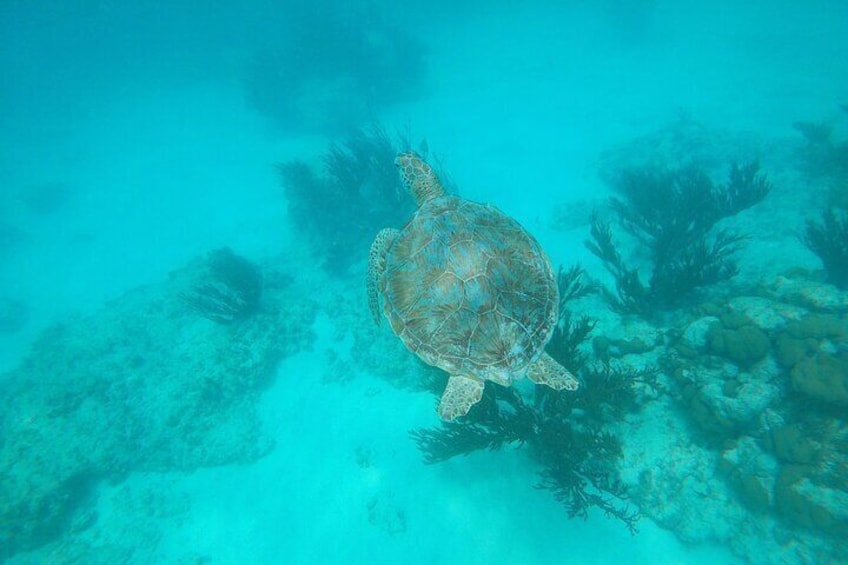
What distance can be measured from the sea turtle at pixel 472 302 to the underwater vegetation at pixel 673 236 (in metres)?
3.33

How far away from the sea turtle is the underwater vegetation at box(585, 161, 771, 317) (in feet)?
10.9

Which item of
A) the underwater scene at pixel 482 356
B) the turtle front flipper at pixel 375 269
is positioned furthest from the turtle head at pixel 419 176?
the turtle front flipper at pixel 375 269

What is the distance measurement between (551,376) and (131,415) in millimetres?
10092

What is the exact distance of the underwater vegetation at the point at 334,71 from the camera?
24469 millimetres

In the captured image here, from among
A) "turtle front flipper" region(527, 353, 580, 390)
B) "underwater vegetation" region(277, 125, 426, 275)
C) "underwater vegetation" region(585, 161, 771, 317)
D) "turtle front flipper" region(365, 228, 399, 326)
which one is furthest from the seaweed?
"underwater vegetation" region(277, 125, 426, 275)

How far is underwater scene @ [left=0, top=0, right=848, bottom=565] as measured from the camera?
13.5 ft

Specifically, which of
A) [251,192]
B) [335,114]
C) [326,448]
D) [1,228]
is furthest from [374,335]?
[1,228]

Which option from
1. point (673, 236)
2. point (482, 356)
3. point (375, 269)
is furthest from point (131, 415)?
point (673, 236)

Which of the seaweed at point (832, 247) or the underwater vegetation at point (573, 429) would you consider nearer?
the underwater vegetation at point (573, 429)

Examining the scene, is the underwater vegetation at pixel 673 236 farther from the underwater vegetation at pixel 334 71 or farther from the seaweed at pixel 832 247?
the underwater vegetation at pixel 334 71

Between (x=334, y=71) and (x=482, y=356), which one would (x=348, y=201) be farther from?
(x=334, y=71)

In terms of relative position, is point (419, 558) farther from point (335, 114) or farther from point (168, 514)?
point (335, 114)

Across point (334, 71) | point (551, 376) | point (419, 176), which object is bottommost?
point (551, 376)

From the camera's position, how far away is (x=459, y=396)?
4.04m
